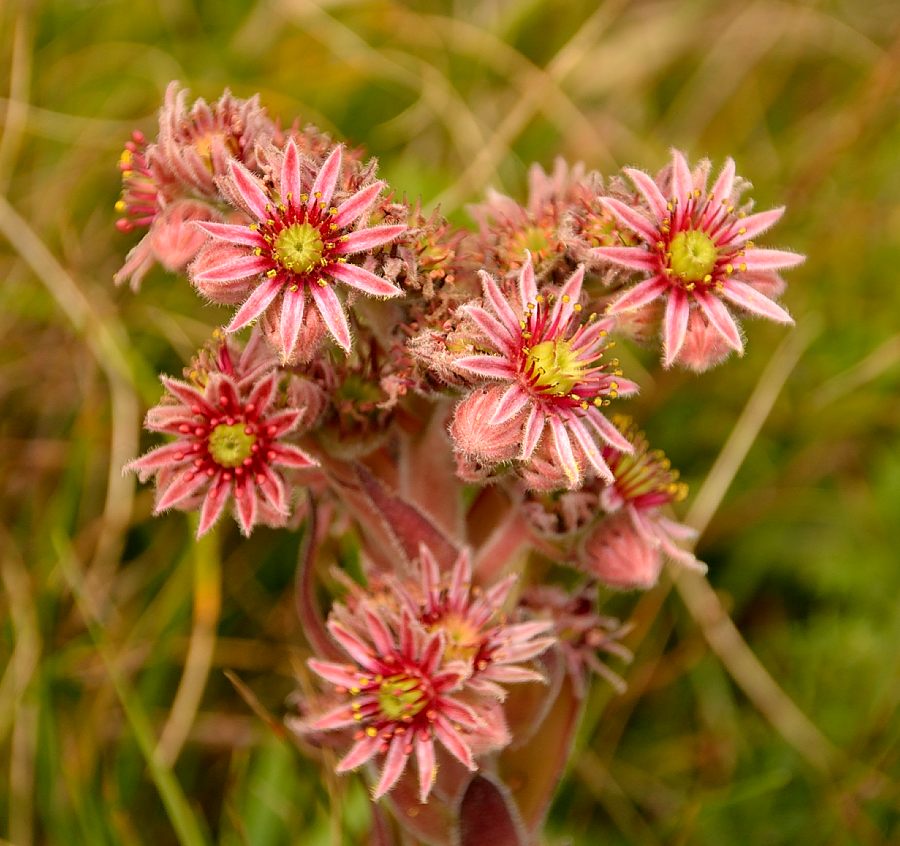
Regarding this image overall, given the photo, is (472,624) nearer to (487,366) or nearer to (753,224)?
(487,366)

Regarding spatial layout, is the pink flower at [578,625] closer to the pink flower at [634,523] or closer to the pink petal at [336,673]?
the pink flower at [634,523]

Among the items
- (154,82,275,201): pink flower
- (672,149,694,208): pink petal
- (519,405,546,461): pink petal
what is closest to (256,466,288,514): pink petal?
(519,405,546,461): pink petal

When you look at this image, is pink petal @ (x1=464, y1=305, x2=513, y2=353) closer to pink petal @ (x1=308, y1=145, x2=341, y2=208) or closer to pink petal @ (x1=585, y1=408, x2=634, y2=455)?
pink petal @ (x1=585, y1=408, x2=634, y2=455)

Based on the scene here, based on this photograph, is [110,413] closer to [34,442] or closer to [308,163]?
[34,442]

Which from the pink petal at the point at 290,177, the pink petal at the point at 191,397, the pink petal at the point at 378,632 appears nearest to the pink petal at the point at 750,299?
the pink petal at the point at 290,177

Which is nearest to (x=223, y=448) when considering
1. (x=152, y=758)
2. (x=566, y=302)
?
(x=566, y=302)

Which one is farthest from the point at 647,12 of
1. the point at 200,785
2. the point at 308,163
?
the point at 200,785

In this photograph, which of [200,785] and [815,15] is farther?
[815,15]
